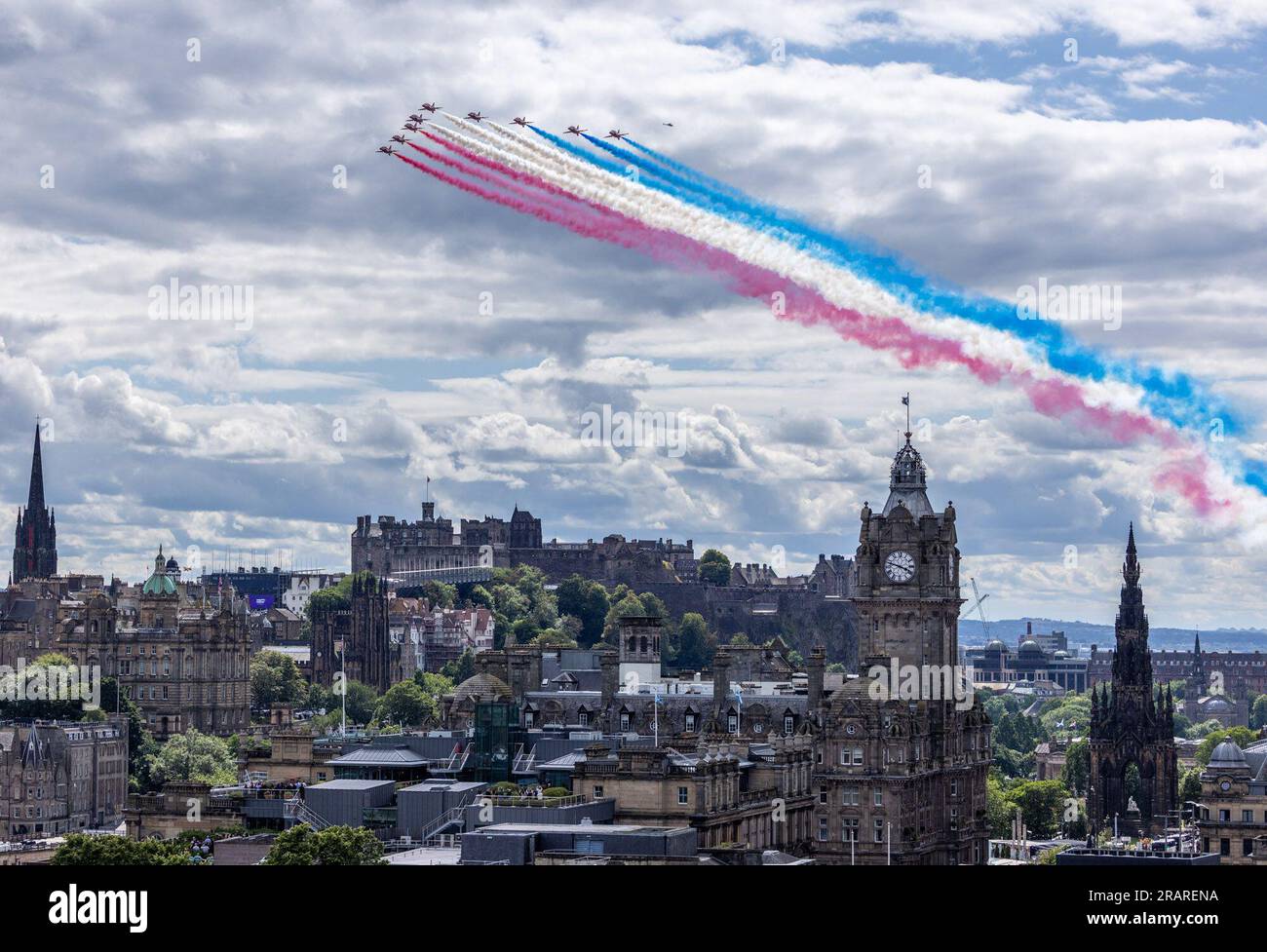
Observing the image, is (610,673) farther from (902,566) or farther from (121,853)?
(121,853)

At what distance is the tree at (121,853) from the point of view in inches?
5202

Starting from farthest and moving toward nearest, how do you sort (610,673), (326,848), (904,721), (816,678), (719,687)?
(610,673), (719,687), (816,678), (904,721), (326,848)

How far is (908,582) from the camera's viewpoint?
182 metres

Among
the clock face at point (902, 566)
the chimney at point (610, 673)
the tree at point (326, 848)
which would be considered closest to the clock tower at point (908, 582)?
the clock face at point (902, 566)

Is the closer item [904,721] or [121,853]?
[121,853]

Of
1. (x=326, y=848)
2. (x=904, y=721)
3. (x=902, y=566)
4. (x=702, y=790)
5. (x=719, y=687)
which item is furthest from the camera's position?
(x=902, y=566)

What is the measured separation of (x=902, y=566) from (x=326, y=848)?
64.1 meters

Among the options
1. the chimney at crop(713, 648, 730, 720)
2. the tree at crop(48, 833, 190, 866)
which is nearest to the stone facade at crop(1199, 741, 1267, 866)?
the chimney at crop(713, 648, 730, 720)

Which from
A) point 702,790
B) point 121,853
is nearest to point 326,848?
point 121,853

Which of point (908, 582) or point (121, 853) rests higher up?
point (908, 582)
